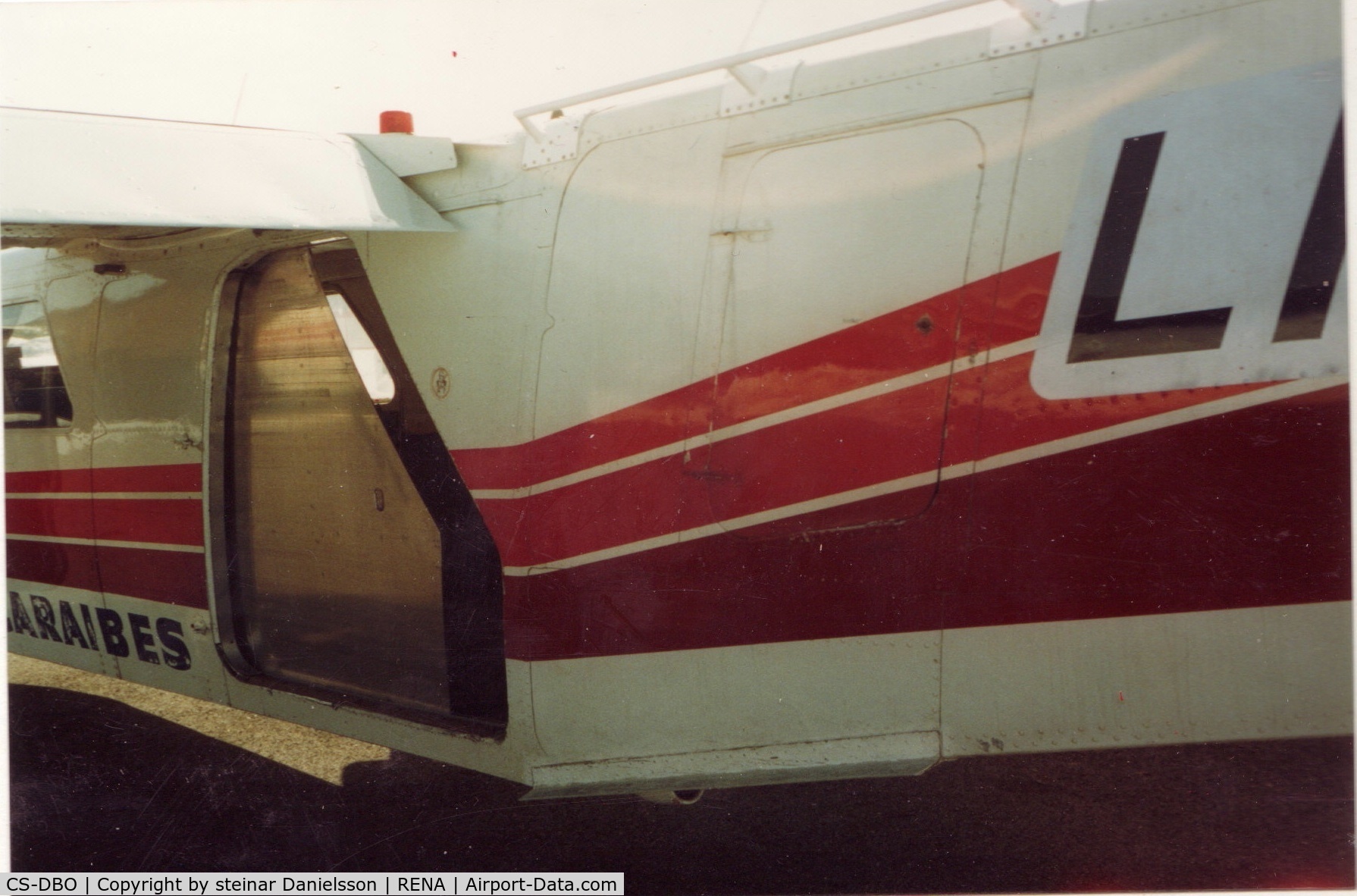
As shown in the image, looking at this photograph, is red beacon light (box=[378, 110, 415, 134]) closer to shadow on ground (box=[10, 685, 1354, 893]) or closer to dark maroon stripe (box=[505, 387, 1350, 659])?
dark maroon stripe (box=[505, 387, 1350, 659])

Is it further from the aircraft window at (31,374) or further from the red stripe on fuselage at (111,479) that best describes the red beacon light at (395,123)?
the aircraft window at (31,374)

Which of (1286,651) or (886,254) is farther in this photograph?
Result: (886,254)

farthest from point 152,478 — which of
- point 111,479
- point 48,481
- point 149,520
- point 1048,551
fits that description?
point 1048,551

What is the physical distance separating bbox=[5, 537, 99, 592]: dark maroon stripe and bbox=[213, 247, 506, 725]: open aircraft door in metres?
1.00

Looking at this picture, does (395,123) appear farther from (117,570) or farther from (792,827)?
(792,827)

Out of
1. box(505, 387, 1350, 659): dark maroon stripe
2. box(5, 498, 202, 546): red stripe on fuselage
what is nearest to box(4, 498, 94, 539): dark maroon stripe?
box(5, 498, 202, 546): red stripe on fuselage

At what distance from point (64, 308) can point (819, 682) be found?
4.04 meters

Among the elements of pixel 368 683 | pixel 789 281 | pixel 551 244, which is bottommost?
pixel 368 683

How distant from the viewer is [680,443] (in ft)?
8.51

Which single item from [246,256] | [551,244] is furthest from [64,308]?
[551,244]

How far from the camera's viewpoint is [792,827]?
3398 millimetres

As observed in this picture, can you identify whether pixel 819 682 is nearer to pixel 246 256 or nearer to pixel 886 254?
pixel 886 254

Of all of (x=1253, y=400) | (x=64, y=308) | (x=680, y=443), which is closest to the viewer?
(x=1253, y=400)

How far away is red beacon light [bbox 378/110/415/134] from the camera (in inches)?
122
